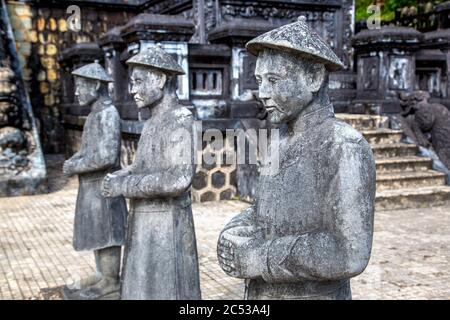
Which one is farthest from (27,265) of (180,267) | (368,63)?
(368,63)

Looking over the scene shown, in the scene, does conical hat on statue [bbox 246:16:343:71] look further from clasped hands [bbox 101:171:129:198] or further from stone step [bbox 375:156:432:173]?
stone step [bbox 375:156:432:173]

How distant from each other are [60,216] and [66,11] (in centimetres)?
852

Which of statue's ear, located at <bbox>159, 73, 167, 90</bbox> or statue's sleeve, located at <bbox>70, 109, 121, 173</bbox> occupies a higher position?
statue's ear, located at <bbox>159, 73, 167, 90</bbox>

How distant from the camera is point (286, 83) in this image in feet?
6.46

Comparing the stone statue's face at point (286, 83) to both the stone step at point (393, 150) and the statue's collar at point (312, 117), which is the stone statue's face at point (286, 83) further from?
the stone step at point (393, 150)

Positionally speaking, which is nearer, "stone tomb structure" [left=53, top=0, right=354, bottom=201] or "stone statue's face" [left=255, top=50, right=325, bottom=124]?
"stone statue's face" [left=255, top=50, right=325, bottom=124]

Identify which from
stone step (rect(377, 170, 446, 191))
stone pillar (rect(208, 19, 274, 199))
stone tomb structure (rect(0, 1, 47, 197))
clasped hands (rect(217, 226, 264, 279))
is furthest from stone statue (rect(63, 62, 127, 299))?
stone tomb structure (rect(0, 1, 47, 197))

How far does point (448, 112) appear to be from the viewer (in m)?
9.33

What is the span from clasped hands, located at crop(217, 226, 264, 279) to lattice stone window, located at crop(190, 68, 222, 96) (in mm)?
6742

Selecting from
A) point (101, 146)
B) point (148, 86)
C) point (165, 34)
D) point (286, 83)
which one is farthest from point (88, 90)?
point (165, 34)

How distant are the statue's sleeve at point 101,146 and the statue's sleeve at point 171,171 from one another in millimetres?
1068

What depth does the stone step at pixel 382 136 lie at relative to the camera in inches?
351

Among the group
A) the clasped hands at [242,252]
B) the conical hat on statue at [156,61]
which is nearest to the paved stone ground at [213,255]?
the conical hat on statue at [156,61]

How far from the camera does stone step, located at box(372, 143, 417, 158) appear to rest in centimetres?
871
